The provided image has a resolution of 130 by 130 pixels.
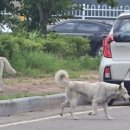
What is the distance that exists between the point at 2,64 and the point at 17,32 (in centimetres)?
758

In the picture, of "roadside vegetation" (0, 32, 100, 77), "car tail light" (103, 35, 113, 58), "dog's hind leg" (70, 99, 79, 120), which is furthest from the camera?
"roadside vegetation" (0, 32, 100, 77)

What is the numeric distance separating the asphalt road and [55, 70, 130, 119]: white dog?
0.25 meters

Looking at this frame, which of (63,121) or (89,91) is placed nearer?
(63,121)


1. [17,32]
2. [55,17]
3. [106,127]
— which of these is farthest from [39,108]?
[55,17]

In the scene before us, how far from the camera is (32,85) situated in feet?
47.7

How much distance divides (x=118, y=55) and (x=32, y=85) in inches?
96.0

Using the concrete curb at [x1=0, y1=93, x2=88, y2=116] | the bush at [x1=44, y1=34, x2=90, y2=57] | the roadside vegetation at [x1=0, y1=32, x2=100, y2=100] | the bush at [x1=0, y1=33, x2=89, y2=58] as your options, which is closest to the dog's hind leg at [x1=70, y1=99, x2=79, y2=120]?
the concrete curb at [x1=0, y1=93, x2=88, y2=116]

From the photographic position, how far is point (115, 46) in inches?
505

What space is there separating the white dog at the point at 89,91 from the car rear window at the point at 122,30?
156cm

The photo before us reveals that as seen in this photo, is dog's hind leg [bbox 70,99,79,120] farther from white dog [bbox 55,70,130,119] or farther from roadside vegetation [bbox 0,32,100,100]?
roadside vegetation [bbox 0,32,100,100]

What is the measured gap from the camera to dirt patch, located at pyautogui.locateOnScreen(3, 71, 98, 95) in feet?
44.4

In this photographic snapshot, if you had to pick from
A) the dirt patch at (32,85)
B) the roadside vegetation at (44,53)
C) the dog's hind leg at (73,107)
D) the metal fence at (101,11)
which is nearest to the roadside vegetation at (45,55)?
the roadside vegetation at (44,53)

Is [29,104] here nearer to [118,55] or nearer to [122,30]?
[118,55]

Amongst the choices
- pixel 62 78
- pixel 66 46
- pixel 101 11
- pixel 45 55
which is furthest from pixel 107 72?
pixel 101 11
